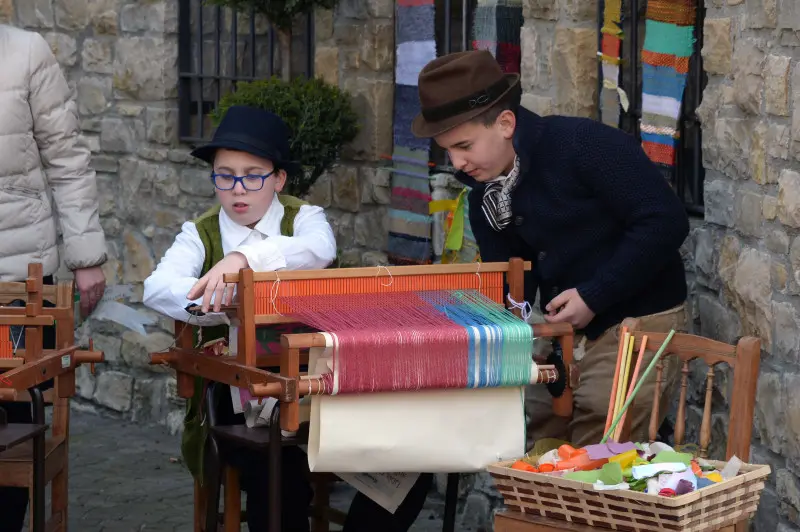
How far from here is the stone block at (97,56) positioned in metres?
7.93

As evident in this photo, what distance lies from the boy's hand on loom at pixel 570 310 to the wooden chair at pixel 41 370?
133cm

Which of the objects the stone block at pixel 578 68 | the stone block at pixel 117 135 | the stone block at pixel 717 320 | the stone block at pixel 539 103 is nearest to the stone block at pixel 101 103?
the stone block at pixel 117 135

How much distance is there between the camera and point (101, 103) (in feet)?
26.2

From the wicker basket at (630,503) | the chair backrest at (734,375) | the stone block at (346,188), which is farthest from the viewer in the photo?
the stone block at (346,188)

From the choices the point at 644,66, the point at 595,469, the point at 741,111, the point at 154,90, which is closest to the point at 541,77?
the point at 644,66

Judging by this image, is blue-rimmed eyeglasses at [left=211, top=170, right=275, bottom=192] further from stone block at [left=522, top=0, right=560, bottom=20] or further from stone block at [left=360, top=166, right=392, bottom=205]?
stone block at [left=360, top=166, right=392, bottom=205]

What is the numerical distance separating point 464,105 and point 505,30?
5.94ft

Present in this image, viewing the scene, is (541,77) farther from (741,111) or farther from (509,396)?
(509,396)

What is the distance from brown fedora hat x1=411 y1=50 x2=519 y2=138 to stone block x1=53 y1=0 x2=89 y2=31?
14.4ft

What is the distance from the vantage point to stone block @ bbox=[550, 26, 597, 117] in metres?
5.27

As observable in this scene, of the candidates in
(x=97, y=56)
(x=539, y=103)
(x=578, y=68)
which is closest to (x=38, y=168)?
(x=539, y=103)

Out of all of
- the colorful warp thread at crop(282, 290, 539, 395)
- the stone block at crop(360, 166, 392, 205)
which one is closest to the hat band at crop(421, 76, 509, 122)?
the colorful warp thread at crop(282, 290, 539, 395)

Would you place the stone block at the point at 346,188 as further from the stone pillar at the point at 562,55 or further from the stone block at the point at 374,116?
the stone pillar at the point at 562,55

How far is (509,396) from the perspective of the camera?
3.69m
